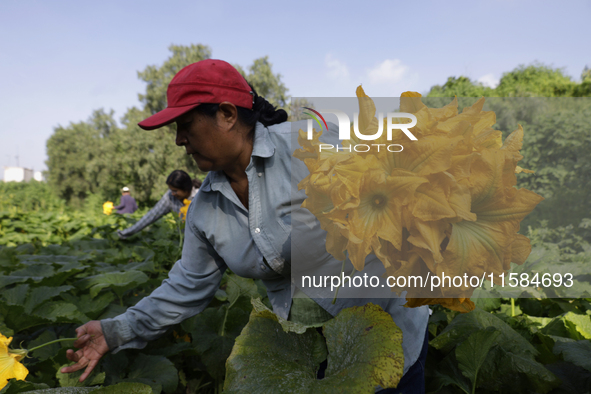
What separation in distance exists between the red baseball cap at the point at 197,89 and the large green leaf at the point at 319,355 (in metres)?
0.81

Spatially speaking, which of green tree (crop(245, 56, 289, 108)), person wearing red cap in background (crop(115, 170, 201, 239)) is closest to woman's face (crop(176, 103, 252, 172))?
person wearing red cap in background (crop(115, 170, 201, 239))

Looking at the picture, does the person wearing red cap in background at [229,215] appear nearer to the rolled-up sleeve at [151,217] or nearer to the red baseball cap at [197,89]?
the red baseball cap at [197,89]

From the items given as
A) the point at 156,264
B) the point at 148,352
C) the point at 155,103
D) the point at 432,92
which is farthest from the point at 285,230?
the point at 155,103

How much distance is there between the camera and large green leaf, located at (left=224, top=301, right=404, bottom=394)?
828mm

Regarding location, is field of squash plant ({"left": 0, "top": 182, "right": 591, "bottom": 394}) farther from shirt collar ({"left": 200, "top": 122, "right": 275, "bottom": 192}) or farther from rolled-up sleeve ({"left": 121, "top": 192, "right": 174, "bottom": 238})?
rolled-up sleeve ({"left": 121, "top": 192, "right": 174, "bottom": 238})

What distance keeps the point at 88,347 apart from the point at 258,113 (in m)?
1.16

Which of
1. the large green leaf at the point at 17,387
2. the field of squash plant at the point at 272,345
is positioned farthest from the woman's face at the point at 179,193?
the large green leaf at the point at 17,387

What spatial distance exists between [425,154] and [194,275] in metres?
1.37

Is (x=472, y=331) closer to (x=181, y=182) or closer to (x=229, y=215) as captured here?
(x=229, y=215)

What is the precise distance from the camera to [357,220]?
1.94 feet

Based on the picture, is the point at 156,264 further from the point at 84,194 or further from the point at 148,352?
the point at 84,194

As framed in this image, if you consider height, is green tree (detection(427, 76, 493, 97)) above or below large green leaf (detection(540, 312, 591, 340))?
above

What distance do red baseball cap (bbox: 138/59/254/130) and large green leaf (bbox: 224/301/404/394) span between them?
81cm

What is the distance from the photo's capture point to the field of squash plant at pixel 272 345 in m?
0.91
